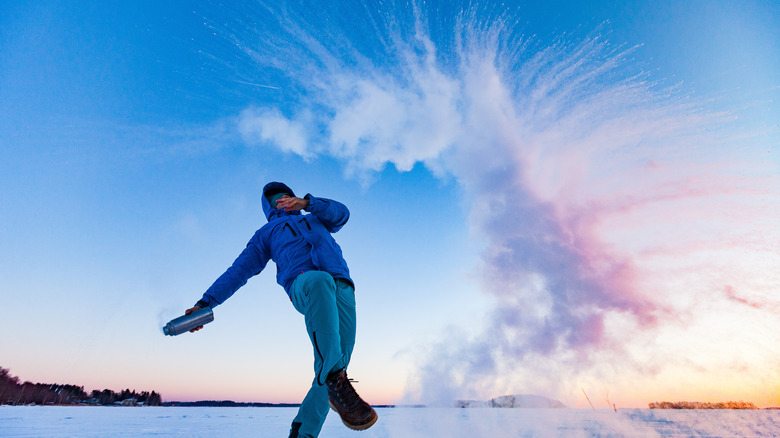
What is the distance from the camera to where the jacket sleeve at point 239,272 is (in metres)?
2.77

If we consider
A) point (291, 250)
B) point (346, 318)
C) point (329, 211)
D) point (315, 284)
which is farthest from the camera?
point (329, 211)

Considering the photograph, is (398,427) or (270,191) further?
(398,427)

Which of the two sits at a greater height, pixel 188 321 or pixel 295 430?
pixel 188 321

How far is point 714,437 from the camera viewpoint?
7586mm

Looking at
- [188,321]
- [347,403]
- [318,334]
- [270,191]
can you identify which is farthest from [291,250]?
[347,403]

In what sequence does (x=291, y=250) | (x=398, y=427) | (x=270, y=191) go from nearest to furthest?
(x=291, y=250)
(x=270, y=191)
(x=398, y=427)

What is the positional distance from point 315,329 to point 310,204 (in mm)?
957

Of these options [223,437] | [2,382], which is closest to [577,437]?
[223,437]

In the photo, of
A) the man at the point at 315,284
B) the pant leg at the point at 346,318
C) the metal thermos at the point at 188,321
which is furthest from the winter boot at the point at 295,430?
the metal thermos at the point at 188,321

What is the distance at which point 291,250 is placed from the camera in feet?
8.50

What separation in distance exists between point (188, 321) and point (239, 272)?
54 centimetres

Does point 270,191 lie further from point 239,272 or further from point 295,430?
point 295,430

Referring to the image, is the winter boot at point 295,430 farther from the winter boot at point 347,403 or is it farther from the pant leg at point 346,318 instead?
the pant leg at point 346,318

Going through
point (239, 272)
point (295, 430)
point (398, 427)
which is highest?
point (239, 272)
